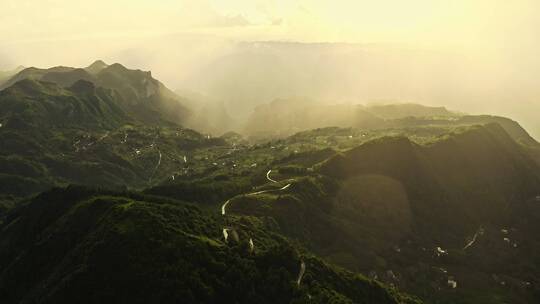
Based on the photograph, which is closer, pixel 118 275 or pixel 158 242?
pixel 118 275

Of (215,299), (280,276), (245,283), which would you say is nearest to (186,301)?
(215,299)

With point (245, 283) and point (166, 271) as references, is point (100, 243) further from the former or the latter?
point (245, 283)

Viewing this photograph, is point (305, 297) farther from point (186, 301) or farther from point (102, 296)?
point (102, 296)

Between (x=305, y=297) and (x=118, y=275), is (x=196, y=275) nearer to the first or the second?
(x=118, y=275)

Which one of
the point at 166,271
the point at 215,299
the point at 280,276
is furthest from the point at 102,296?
the point at 280,276

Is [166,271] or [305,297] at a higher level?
[166,271]

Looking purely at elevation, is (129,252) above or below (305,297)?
above

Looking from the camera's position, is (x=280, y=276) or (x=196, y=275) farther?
(x=280, y=276)

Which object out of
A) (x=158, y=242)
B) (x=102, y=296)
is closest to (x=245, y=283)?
(x=158, y=242)
